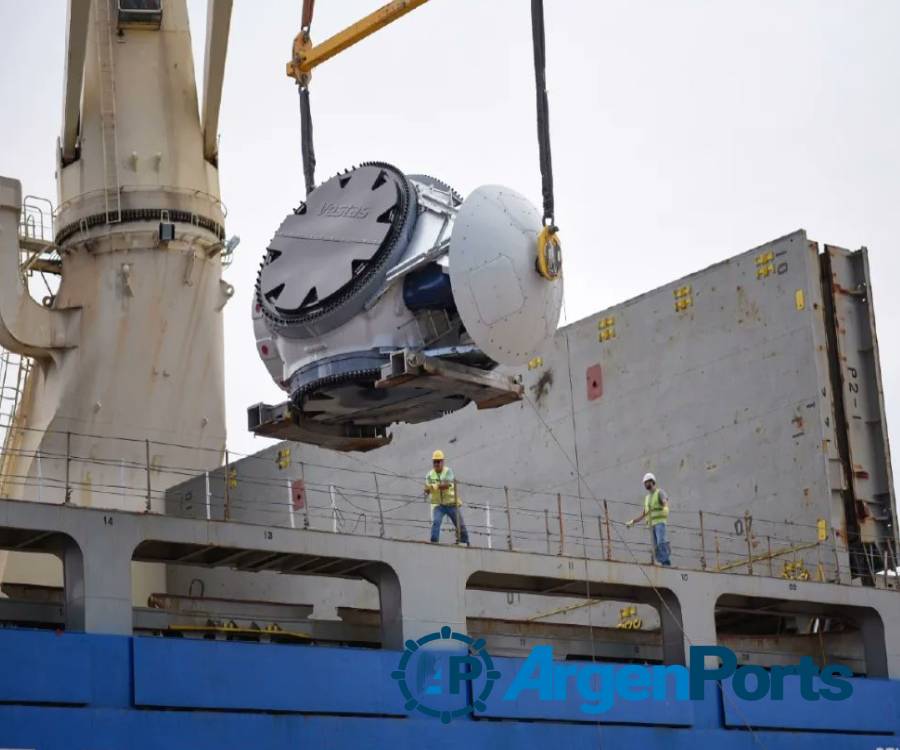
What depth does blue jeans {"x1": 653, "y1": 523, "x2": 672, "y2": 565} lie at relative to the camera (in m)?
25.0

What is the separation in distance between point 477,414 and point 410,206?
41.4 ft

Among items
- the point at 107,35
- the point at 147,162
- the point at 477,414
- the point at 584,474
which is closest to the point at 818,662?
the point at 584,474

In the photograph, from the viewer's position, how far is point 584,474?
29188 millimetres

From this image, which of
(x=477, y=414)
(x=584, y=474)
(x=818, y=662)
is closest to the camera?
(x=818, y=662)

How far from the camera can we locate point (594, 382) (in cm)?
2961

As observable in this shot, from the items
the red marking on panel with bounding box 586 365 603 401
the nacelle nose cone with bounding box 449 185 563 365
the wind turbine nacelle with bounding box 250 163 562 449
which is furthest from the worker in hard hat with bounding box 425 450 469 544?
the red marking on panel with bounding box 586 365 603 401

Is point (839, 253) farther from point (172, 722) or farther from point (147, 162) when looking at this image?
point (172, 722)

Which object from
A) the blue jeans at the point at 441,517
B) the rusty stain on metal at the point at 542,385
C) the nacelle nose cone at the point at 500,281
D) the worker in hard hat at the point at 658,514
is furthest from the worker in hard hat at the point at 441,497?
the rusty stain on metal at the point at 542,385

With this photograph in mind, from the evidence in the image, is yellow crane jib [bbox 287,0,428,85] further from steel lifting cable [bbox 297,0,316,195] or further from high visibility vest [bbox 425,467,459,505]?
high visibility vest [bbox 425,467,459,505]

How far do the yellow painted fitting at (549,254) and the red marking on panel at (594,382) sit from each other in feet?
34.7

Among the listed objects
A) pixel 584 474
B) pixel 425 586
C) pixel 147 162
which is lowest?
pixel 425 586

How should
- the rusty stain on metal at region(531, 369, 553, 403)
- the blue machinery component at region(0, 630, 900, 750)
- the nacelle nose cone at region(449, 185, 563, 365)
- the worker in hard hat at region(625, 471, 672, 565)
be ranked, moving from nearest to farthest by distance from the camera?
the nacelle nose cone at region(449, 185, 563, 365) → the blue machinery component at region(0, 630, 900, 750) → the worker in hard hat at region(625, 471, 672, 565) → the rusty stain on metal at region(531, 369, 553, 403)

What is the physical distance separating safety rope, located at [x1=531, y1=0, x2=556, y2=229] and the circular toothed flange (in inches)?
58.3

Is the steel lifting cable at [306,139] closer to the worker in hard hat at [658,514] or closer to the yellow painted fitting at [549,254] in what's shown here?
the yellow painted fitting at [549,254]
